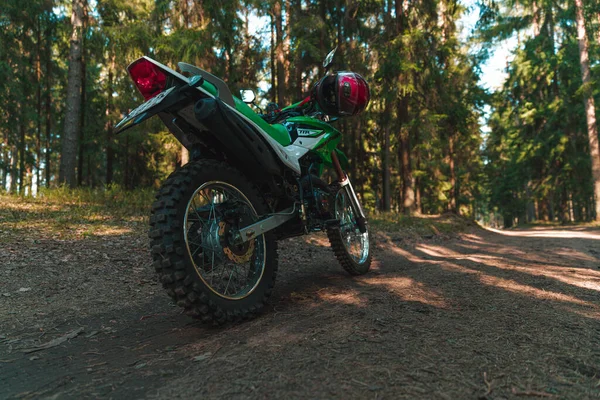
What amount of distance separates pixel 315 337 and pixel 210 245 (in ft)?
3.23

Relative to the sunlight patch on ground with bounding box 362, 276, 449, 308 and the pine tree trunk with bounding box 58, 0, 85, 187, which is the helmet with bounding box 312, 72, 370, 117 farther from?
the pine tree trunk with bounding box 58, 0, 85, 187

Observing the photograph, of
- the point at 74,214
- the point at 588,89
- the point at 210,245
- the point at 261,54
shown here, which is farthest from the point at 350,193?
the point at 588,89

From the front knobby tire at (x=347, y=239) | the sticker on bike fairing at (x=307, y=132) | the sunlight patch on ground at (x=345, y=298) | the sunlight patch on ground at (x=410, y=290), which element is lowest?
the sunlight patch on ground at (x=345, y=298)

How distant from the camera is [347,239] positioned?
423 centimetres

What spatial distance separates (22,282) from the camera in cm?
344

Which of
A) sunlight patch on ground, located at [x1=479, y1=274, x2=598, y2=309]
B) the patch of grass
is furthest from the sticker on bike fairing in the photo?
the patch of grass

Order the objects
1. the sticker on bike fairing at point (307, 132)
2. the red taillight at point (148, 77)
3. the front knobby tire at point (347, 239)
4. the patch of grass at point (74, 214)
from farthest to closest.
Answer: the patch of grass at point (74, 214) < the front knobby tire at point (347, 239) < the sticker on bike fairing at point (307, 132) < the red taillight at point (148, 77)

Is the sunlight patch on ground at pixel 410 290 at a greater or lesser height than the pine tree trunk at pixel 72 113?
lesser

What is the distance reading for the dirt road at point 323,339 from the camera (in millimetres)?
1399

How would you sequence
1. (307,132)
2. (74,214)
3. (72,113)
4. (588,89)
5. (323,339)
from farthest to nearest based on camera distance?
(588,89)
(72,113)
(74,214)
(307,132)
(323,339)

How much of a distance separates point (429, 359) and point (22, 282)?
3.59m

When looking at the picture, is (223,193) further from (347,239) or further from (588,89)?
(588,89)

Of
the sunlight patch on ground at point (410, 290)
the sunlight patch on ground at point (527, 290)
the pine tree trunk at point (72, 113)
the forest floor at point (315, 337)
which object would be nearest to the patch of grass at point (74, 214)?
the forest floor at point (315, 337)

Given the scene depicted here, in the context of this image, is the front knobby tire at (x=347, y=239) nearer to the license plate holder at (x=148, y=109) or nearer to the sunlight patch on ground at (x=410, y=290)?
the sunlight patch on ground at (x=410, y=290)
